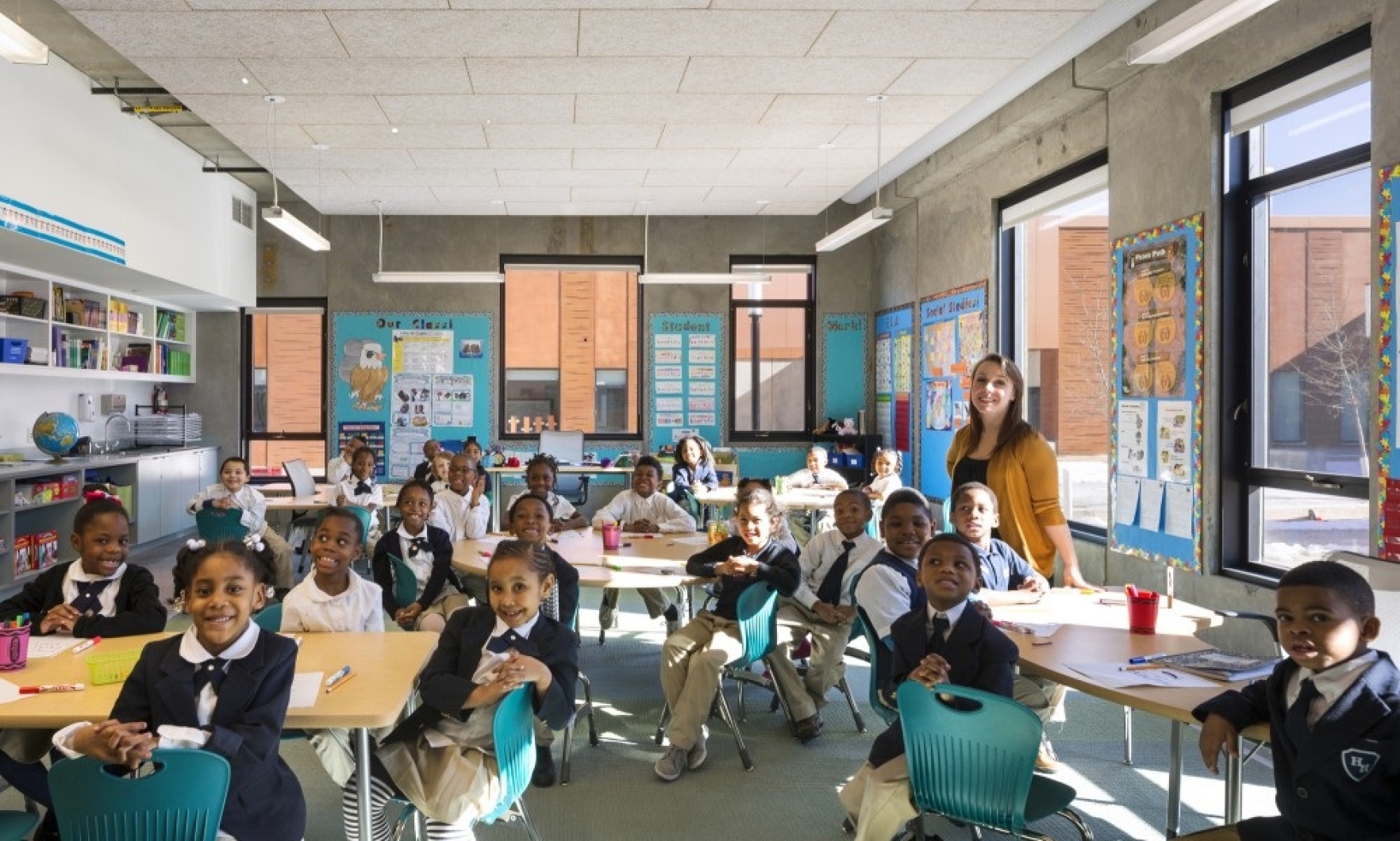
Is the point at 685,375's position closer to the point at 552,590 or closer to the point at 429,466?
the point at 429,466

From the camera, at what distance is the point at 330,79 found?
5.77 metres

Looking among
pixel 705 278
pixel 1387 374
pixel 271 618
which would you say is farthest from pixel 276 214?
pixel 1387 374

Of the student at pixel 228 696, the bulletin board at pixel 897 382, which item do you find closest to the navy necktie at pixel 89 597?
the student at pixel 228 696

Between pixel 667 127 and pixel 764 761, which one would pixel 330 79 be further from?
pixel 764 761

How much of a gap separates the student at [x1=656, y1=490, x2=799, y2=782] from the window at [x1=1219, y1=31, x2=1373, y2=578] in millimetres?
2364

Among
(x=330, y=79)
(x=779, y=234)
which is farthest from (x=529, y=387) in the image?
(x=330, y=79)

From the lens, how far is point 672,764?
3650 millimetres

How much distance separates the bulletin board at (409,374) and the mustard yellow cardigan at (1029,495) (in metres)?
7.99

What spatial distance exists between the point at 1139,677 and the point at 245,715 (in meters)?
2.15

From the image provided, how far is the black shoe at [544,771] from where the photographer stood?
358 centimetres

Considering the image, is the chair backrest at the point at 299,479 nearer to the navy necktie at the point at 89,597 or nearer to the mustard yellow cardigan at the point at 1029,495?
the navy necktie at the point at 89,597

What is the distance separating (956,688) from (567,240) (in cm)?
911

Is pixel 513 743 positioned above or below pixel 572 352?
below

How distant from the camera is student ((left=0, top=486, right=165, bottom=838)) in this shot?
297cm
